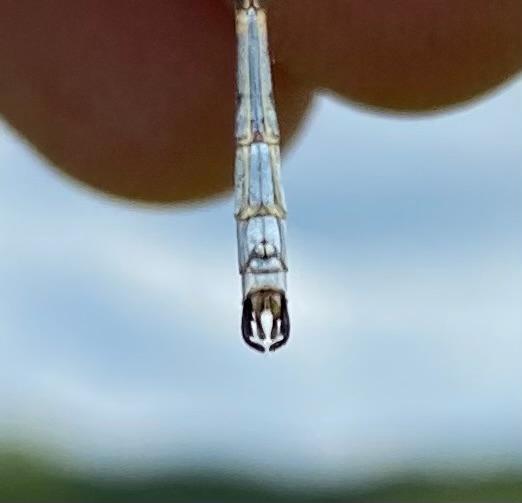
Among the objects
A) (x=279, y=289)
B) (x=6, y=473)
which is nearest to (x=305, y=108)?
(x=279, y=289)

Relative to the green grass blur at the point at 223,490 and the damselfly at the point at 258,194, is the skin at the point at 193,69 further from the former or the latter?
the green grass blur at the point at 223,490

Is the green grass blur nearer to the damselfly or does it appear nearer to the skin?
the damselfly

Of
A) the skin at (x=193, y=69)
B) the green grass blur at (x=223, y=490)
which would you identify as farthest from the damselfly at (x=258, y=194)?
the green grass blur at (x=223, y=490)

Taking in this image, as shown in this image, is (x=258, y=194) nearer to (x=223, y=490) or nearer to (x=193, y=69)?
(x=193, y=69)

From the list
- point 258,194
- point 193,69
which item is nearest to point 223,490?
point 258,194

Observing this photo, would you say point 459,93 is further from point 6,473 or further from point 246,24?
point 6,473
